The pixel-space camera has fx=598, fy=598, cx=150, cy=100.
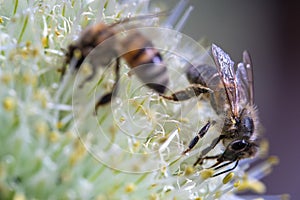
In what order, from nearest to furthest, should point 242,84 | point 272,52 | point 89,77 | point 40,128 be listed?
point 40,128 < point 89,77 < point 242,84 < point 272,52

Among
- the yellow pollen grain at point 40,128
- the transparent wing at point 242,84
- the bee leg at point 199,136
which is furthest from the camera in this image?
the transparent wing at point 242,84

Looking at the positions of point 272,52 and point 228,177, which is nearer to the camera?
point 228,177

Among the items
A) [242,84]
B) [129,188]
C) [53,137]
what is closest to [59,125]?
[53,137]

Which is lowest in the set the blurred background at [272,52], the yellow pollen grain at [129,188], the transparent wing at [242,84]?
the yellow pollen grain at [129,188]

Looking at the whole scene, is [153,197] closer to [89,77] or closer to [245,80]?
[89,77]

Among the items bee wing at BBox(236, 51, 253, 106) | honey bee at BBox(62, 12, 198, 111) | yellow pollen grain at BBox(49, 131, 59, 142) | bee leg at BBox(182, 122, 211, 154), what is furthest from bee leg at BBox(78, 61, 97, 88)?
bee wing at BBox(236, 51, 253, 106)

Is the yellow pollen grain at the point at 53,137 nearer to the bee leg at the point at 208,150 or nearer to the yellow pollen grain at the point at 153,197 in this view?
the yellow pollen grain at the point at 153,197

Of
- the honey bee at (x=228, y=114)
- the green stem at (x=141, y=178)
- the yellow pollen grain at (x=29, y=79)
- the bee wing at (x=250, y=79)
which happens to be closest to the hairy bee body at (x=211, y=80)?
the honey bee at (x=228, y=114)
